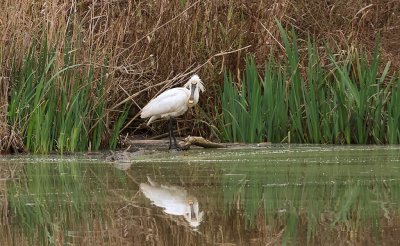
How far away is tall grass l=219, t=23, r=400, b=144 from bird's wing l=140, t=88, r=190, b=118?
0.39m

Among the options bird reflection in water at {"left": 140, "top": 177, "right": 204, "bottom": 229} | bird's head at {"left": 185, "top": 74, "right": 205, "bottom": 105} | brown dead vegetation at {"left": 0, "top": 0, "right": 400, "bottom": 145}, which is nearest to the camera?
bird reflection in water at {"left": 140, "top": 177, "right": 204, "bottom": 229}

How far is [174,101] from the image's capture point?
9.53 m

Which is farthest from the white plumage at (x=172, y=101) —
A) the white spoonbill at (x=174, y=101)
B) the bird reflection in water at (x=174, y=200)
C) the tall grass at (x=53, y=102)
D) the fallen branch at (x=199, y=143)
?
the bird reflection in water at (x=174, y=200)

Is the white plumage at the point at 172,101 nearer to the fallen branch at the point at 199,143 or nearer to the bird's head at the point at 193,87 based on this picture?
the bird's head at the point at 193,87

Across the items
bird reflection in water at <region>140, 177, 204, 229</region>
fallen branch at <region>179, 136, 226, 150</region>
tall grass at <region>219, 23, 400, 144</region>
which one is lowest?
bird reflection in water at <region>140, 177, 204, 229</region>

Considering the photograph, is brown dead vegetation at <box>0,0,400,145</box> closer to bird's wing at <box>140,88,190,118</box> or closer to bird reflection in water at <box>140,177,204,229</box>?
bird's wing at <box>140,88,190,118</box>

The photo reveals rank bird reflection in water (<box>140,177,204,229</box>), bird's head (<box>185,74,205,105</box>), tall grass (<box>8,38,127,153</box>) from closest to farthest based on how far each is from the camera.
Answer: bird reflection in water (<box>140,177,204,229</box>), tall grass (<box>8,38,127,153</box>), bird's head (<box>185,74,205,105</box>)

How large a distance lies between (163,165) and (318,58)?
94.1 inches

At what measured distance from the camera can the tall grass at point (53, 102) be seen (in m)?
8.70

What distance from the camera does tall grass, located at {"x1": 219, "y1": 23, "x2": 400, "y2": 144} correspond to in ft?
30.7

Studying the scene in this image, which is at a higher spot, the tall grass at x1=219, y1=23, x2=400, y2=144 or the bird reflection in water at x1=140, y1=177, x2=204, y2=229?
the tall grass at x1=219, y1=23, x2=400, y2=144

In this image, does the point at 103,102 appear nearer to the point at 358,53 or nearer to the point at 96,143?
the point at 96,143

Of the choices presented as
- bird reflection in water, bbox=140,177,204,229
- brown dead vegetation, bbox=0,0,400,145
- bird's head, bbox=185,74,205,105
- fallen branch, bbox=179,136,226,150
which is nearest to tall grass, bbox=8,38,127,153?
brown dead vegetation, bbox=0,0,400,145

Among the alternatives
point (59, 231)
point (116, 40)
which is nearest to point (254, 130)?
point (116, 40)
